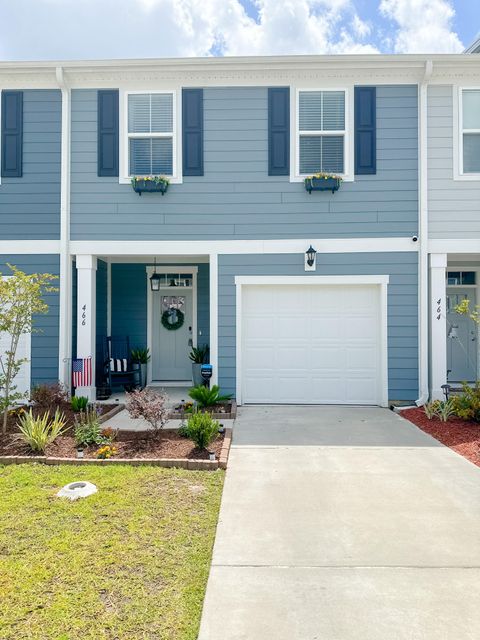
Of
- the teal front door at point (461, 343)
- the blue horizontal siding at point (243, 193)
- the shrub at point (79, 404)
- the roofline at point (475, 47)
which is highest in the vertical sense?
the roofline at point (475, 47)

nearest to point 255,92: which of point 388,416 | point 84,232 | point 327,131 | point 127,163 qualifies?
point 327,131

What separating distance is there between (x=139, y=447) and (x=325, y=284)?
4203 millimetres

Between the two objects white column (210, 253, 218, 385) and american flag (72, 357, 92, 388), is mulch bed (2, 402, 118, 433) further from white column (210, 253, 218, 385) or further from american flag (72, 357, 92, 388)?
white column (210, 253, 218, 385)

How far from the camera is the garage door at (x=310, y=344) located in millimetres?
7695

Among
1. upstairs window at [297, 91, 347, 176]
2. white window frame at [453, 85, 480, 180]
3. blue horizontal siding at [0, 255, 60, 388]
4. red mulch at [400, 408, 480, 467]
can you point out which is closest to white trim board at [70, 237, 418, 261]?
blue horizontal siding at [0, 255, 60, 388]

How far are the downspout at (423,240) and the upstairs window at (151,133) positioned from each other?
4.17 metres

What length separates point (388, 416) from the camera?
6.90 meters

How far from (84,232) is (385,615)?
7082 millimetres

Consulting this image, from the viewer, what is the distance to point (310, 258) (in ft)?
24.6

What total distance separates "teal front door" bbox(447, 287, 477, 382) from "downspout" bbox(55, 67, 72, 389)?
739cm

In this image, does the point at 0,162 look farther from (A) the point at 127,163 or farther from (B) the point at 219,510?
(B) the point at 219,510

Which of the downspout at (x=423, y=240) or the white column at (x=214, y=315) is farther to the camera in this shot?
the white column at (x=214, y=315)

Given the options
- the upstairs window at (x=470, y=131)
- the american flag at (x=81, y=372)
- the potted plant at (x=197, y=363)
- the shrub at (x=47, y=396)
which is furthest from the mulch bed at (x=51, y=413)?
the upstairs window at (x=470, y=131)

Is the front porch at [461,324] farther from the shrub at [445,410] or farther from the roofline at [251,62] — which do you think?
the roofline at [251,62]
